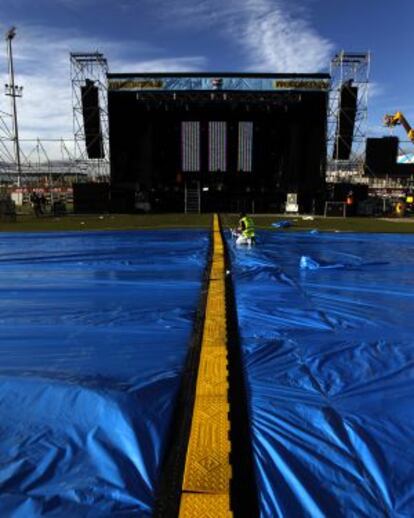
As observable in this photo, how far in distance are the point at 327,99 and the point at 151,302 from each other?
83.7 ft

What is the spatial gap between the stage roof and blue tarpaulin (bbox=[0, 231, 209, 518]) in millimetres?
22158

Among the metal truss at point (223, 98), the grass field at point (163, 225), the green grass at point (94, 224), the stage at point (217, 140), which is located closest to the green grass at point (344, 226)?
the grass field at point (163, 225)

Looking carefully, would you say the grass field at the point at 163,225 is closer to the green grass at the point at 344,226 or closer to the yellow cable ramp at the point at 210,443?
the green grass at the point at 344,226

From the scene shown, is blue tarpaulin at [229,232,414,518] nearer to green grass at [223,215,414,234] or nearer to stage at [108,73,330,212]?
green grass at [223,215,414,234]

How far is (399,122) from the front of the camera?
4072 cm

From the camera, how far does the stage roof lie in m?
27.5

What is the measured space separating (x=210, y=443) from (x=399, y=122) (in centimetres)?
4277

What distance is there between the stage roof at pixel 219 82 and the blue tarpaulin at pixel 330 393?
22467mm

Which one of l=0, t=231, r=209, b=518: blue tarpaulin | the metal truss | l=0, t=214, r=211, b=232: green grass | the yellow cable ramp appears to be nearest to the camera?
the yellow cable ramp

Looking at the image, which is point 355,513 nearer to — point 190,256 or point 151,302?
point 151,302

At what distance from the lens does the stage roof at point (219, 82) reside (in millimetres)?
27547

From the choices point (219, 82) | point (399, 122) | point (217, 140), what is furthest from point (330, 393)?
point (399, 122)

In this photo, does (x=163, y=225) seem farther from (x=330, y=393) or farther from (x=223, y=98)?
(x=330, y=393)

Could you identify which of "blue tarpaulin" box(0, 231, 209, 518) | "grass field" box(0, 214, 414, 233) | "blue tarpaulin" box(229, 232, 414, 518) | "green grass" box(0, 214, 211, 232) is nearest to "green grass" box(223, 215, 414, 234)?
"grass field" box(0, 214, 414, 233)
